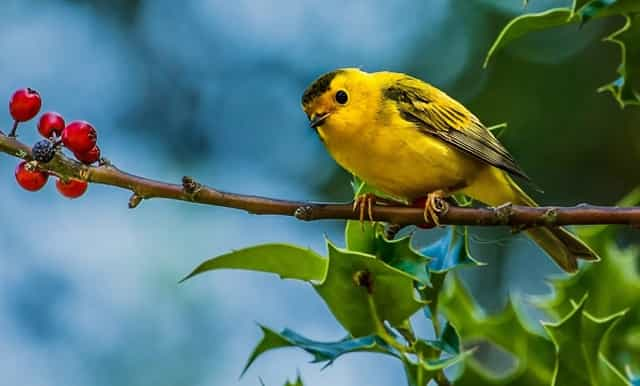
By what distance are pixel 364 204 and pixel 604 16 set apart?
64cm

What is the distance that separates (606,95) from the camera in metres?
6.81

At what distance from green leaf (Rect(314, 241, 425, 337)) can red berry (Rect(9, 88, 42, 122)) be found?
2.03ft

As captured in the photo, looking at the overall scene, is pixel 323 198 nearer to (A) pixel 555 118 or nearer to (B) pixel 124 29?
(A) pixel 555 118

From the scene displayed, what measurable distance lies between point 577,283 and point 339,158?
75 cm

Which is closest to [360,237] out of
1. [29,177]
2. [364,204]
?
[364,204]

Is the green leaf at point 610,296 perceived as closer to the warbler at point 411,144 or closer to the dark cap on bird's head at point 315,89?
the warbler at point 411,144

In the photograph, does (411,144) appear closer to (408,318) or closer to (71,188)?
(408,318)

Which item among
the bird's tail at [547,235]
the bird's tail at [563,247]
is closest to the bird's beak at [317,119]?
the bird's tail at [547,235]

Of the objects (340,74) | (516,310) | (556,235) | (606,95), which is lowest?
(516,310)

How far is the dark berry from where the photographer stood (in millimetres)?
1771

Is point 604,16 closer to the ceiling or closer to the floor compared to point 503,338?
closer to the ceiling

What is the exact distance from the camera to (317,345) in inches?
83.5

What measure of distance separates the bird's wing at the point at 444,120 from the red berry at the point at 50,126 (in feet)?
4.95

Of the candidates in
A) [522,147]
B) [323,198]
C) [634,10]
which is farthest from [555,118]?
[634,10]
